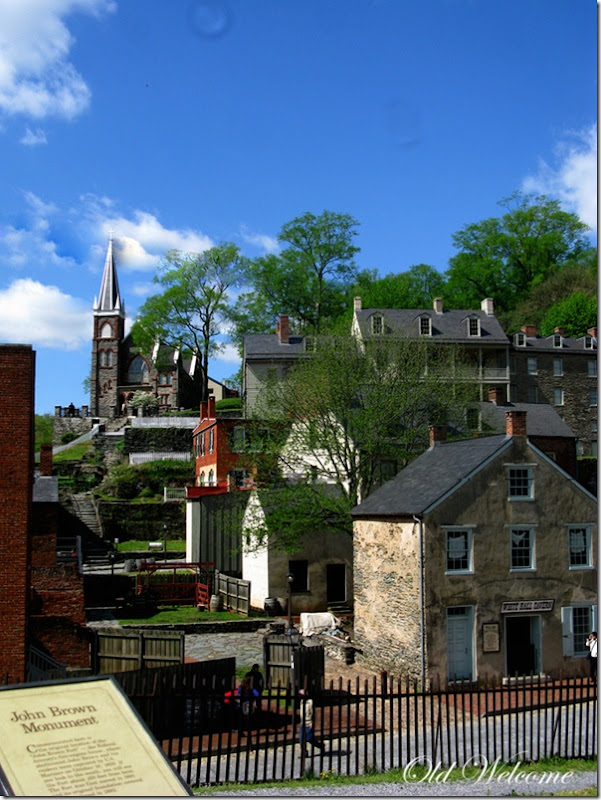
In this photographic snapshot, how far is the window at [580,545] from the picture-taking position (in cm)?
2548

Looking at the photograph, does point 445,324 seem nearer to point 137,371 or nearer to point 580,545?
point 580,545

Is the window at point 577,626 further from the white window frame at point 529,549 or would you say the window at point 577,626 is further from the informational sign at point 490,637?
the informational sign at point 490,637

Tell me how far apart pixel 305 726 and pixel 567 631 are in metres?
12.6

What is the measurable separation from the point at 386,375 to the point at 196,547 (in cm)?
1289

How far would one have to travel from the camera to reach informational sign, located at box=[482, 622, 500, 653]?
2358 centimetres

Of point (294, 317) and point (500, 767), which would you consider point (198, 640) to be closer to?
point (500, 767)

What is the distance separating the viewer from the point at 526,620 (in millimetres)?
24734

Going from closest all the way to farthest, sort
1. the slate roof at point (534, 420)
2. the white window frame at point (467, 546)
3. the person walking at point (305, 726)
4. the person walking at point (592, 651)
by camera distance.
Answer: the person walking at point (305, 726)
the person walking at point (592, 651)
the white window frame at point (467, 546)
the slate roof at point (534, 420)

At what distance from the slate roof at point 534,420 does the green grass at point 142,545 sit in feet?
60.3

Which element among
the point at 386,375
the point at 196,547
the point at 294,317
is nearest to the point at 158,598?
the point at 196,547

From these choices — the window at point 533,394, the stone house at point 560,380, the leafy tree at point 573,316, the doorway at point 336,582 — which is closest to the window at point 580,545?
the doorway at point 336,582

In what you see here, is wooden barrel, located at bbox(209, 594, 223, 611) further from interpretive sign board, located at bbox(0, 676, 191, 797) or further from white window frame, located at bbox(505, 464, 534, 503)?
interpretive sign board, located at bbox(0, 676, 191, 797)

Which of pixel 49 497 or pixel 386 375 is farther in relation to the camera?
pixel 386 375

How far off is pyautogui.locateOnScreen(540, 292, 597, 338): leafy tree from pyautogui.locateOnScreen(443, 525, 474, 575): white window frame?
49005mm
